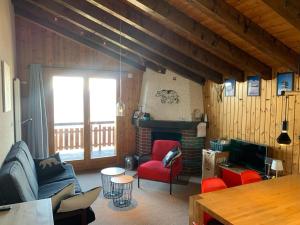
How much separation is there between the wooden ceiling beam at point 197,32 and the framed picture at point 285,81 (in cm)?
20

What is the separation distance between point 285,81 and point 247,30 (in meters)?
1.32

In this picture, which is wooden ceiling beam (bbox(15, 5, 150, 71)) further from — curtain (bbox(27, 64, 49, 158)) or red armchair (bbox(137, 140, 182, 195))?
red armchair (bbox(137, 140, 182, 195))

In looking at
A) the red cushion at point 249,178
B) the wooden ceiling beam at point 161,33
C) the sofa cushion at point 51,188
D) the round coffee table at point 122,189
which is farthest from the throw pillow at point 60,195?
the wooden ceiling beam at point 161,33

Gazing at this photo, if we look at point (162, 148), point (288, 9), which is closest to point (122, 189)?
point (162, 148)

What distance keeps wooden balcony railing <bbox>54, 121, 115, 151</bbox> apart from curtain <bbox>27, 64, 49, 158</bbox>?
2.21 ft

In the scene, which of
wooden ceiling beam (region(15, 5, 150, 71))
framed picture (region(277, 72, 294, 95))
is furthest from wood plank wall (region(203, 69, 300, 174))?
wooden ceiling beam (region(15, 5, 150, 71))

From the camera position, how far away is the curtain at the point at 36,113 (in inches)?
191

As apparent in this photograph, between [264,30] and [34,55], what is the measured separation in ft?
14.0

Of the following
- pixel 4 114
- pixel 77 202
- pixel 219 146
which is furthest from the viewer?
pixel 219 146

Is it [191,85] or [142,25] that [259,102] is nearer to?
[191,85]

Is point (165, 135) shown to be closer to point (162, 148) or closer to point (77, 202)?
point (162, 148)

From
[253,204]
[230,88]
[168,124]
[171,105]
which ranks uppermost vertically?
[230,88]

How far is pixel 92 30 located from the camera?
14.4 feet

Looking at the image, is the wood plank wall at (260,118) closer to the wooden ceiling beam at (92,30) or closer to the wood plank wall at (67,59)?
the wooden ceiling beam at (92,30)
